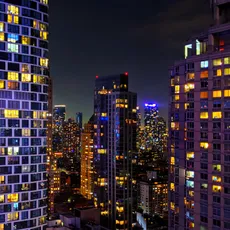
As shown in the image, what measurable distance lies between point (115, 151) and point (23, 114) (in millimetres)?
75184

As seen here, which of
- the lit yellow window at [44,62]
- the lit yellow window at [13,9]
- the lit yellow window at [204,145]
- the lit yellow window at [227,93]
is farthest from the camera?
the lit yellow window at [44,62]

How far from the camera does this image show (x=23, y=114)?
78.5 m

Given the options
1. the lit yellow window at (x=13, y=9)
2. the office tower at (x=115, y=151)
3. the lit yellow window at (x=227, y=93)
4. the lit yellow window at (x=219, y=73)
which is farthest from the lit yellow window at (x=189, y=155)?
the office tower at (x=115, y=151)

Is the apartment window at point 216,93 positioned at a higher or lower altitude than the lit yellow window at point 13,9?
lower

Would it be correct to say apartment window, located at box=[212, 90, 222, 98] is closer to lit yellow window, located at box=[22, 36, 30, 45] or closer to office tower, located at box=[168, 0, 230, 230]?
office tower, located at box=[168, 0, 230, 230]

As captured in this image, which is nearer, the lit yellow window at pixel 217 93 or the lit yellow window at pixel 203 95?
the lit yellow window at pixel 217 93

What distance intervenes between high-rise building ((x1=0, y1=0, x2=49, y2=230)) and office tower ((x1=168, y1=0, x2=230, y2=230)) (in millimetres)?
27080

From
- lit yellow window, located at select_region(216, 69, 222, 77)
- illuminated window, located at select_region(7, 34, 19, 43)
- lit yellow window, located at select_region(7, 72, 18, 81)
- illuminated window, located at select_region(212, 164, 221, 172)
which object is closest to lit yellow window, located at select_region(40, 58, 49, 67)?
lit yellow window, located at select_region(7, 72, 18, 81)

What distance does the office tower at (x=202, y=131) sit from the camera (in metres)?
61.3

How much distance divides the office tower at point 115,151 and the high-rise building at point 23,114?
225ft

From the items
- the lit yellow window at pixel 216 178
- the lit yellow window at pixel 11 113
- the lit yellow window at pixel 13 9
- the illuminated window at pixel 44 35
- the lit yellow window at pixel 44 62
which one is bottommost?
the lit yellow window at pixel 216 178

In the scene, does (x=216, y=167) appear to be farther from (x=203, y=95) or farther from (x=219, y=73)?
(x=219, y=73)

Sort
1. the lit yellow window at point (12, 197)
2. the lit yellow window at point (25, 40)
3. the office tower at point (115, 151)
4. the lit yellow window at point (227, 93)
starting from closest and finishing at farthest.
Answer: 1. the lit yellow window at point (227, 93)
2. the lit yellow window at point (12, 197)
3. the lit yellow window at point (25, 40)
4. the office tower at point (115, 151)

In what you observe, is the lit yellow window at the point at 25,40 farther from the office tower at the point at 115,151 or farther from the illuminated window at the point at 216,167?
the office tower at the point at 115,151
